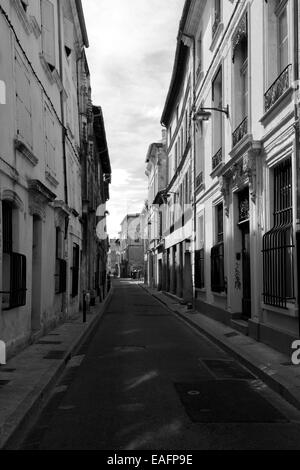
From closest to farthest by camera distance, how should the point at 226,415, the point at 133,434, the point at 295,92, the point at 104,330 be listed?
1. the point at 133,434
2. the point at 226,415
3. the point at 295,92
4. the point at 104,330

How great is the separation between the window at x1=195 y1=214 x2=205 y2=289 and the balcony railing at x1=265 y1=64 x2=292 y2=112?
915cm

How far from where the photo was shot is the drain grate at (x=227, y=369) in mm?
8518

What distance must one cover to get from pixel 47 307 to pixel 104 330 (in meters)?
2.63

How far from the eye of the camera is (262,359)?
9.24 meters

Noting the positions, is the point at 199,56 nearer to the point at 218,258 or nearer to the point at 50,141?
the point at 218,258

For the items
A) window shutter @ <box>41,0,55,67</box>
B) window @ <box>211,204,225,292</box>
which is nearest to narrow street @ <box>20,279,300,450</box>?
window @ <box>211,204,225,292</box>

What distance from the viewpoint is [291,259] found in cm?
952

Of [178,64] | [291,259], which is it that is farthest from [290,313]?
[178,64]

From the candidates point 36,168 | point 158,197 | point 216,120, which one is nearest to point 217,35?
point 216,120

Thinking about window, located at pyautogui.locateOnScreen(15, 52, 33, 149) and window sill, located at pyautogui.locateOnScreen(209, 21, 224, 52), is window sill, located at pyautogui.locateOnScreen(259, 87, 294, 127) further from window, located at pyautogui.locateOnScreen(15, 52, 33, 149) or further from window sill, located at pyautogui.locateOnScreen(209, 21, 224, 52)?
window sill, located at pyautogui.locateOnScreen(209, 21, 224, 52)

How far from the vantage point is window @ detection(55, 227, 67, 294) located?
14578mm

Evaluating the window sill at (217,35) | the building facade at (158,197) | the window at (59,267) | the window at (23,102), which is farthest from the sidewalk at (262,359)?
the building facade at (158,197)

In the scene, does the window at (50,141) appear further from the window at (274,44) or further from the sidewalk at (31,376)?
the window at (274,44)
